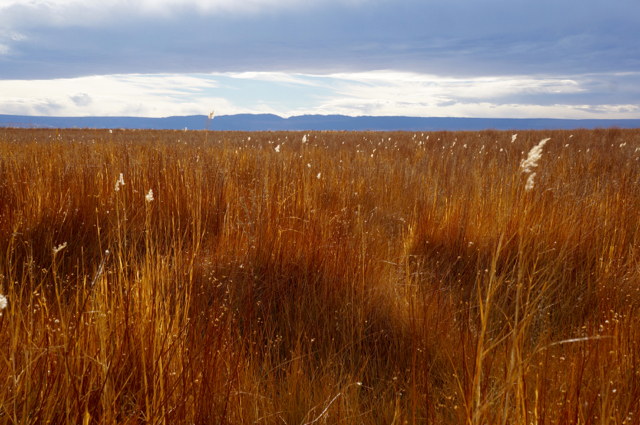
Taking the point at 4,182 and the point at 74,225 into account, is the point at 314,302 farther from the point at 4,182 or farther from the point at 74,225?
the point at 4,182

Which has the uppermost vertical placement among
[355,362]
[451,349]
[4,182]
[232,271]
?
[4,182]

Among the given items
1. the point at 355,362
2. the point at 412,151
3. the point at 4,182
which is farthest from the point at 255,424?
the point at 412,151

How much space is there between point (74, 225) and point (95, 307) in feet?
6.02

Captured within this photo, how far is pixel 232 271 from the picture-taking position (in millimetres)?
2285

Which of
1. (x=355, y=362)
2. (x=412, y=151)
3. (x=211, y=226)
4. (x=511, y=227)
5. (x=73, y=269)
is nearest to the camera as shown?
(x=355, y=362)

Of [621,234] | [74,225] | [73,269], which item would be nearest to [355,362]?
[73,269]

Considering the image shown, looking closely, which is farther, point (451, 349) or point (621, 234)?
point (621, 234)

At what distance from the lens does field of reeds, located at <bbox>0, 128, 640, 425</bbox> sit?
1211 mm

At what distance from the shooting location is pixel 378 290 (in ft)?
7.34

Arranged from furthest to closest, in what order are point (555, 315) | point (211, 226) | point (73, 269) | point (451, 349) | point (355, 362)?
point (211, 226), point (73, 269), point (555, 315), point (355, 362), point (451, 349)

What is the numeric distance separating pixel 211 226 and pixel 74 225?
1062 mm

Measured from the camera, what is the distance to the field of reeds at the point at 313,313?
1211mm

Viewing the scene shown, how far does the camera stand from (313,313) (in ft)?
7.12

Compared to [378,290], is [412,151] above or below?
above
